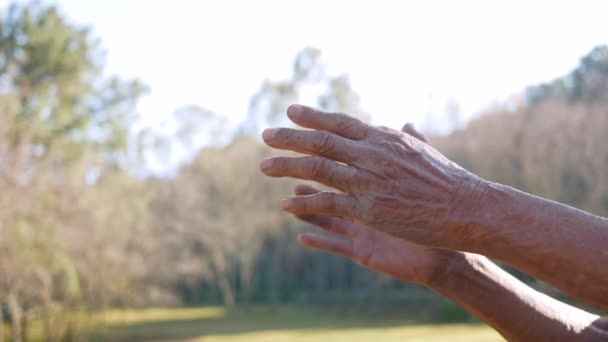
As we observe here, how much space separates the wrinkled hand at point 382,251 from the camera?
6.50 feet

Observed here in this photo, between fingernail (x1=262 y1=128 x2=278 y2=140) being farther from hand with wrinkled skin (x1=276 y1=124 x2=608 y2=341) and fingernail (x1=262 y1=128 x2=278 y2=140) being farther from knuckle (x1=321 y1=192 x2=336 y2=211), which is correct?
hand with wrinkled skin (x1=276 y1=124 x2=608 y2=341)

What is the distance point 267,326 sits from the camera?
110 feet

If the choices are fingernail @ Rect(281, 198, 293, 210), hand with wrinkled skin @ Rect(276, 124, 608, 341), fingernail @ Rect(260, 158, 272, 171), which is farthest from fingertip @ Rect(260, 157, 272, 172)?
hand with wrinkled skin @ Rect(276, 124, 608, 341)

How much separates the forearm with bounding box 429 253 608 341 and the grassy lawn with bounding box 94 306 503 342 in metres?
18.5

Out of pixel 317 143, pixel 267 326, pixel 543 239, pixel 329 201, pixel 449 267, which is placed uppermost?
pixel 317 143

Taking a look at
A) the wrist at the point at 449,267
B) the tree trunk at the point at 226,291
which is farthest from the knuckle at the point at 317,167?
the tree trunk at the point at 226,291

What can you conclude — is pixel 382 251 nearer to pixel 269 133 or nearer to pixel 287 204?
pixel 287 204

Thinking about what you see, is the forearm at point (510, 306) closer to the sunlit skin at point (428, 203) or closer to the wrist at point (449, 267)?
the wrist at point (449, 267)

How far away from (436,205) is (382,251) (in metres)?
0.80

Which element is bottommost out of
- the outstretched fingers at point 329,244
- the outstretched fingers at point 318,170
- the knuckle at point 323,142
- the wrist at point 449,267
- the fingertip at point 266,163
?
the wrist at point 449,267

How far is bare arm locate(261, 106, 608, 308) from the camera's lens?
123 cm

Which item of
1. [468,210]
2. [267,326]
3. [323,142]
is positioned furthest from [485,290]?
[267,326]

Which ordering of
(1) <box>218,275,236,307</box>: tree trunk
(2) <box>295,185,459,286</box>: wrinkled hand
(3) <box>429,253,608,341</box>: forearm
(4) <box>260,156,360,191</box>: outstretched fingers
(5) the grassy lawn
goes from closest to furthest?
(4) <box>260,156,360,191</box>: outstretched fingers, (3) <box>429,253,608,341</box>: forearm, (2) <box>295,185,459,286</box>: wrinkled hand, (5) the grassy lawn, (1) <box>218,275,236,307</box>: tree trunk

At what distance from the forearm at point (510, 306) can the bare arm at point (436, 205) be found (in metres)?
0.64
